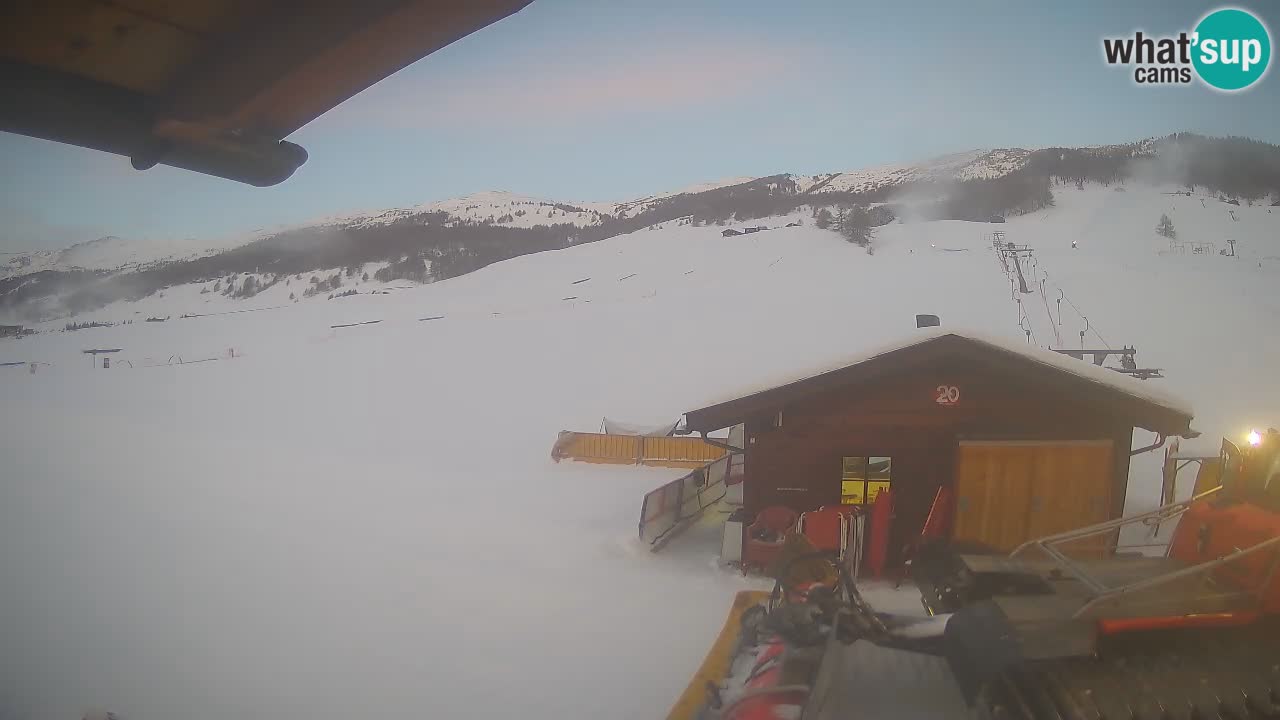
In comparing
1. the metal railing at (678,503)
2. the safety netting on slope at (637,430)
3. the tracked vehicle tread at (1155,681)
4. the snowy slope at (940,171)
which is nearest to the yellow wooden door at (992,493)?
the metal railing at (678,503)

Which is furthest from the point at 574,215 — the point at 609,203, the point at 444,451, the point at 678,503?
the point at 678,503

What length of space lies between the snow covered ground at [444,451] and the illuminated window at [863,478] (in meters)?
1.78

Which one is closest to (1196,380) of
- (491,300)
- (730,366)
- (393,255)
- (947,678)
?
(730,366)

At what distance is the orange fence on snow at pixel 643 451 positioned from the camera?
20.6m

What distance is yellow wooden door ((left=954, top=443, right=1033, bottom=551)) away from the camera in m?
10.4

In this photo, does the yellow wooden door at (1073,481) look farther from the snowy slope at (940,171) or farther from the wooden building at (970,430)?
the snowy slope at (940,171)

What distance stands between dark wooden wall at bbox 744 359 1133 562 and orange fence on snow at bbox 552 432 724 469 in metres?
9.31

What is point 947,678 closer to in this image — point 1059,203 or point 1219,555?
point 1219,555

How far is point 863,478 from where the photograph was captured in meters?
10.9

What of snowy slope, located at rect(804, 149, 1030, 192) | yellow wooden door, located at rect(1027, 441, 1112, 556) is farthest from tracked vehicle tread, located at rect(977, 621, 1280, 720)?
snowy slope, located at rect(804, 149, 1030, 192)

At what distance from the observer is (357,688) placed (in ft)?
24.4

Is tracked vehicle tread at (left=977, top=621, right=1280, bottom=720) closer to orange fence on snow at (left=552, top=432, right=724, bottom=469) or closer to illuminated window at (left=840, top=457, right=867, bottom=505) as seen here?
illuminated window at (left=840, top=457, right=867, bottom=505)

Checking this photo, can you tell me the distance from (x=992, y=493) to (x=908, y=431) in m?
1.46

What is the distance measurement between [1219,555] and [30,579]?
44.7 ft
